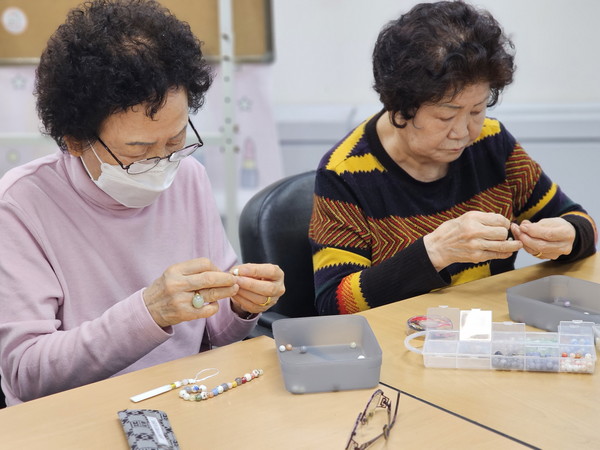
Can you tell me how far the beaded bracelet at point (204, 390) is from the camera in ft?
3.66

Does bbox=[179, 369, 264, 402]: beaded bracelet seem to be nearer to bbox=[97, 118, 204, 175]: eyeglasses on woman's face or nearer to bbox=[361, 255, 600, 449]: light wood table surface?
bbox=[361, 255, 600, 449]: light wood table surface

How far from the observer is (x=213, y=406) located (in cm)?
110

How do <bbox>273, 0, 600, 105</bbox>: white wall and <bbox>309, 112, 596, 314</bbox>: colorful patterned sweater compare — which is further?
<bbox>273, 0, 600, 105</bbox>: white wall

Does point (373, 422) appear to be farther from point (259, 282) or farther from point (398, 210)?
point (398, 210)

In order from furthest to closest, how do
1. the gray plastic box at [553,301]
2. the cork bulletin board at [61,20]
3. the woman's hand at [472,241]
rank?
the cork bulletin board at [61,20], the woman's hand at [472,241], the gray plastic box at [553,301]

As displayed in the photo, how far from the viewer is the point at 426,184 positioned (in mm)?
1839

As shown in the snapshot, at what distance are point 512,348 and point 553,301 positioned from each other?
14.3 inches

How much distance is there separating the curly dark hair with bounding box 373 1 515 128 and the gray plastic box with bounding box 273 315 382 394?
654 millimetres

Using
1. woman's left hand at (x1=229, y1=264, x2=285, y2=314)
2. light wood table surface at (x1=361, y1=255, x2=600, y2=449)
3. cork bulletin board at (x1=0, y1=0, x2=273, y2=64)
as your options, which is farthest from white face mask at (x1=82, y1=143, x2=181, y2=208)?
cork bulletin board at (x1=0, y1=0, x2=273, y2=64)

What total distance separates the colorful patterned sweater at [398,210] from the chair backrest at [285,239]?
0.11 metres

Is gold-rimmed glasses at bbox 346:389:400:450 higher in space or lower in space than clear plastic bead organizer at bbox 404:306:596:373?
lower

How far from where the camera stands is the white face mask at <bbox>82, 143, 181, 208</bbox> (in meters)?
1.40

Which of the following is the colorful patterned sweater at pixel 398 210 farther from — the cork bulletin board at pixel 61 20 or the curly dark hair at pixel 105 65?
the cork bulletin board at pixel 61 20

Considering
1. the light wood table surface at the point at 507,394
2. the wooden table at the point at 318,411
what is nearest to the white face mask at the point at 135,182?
the wooden table at the point at 318,411
